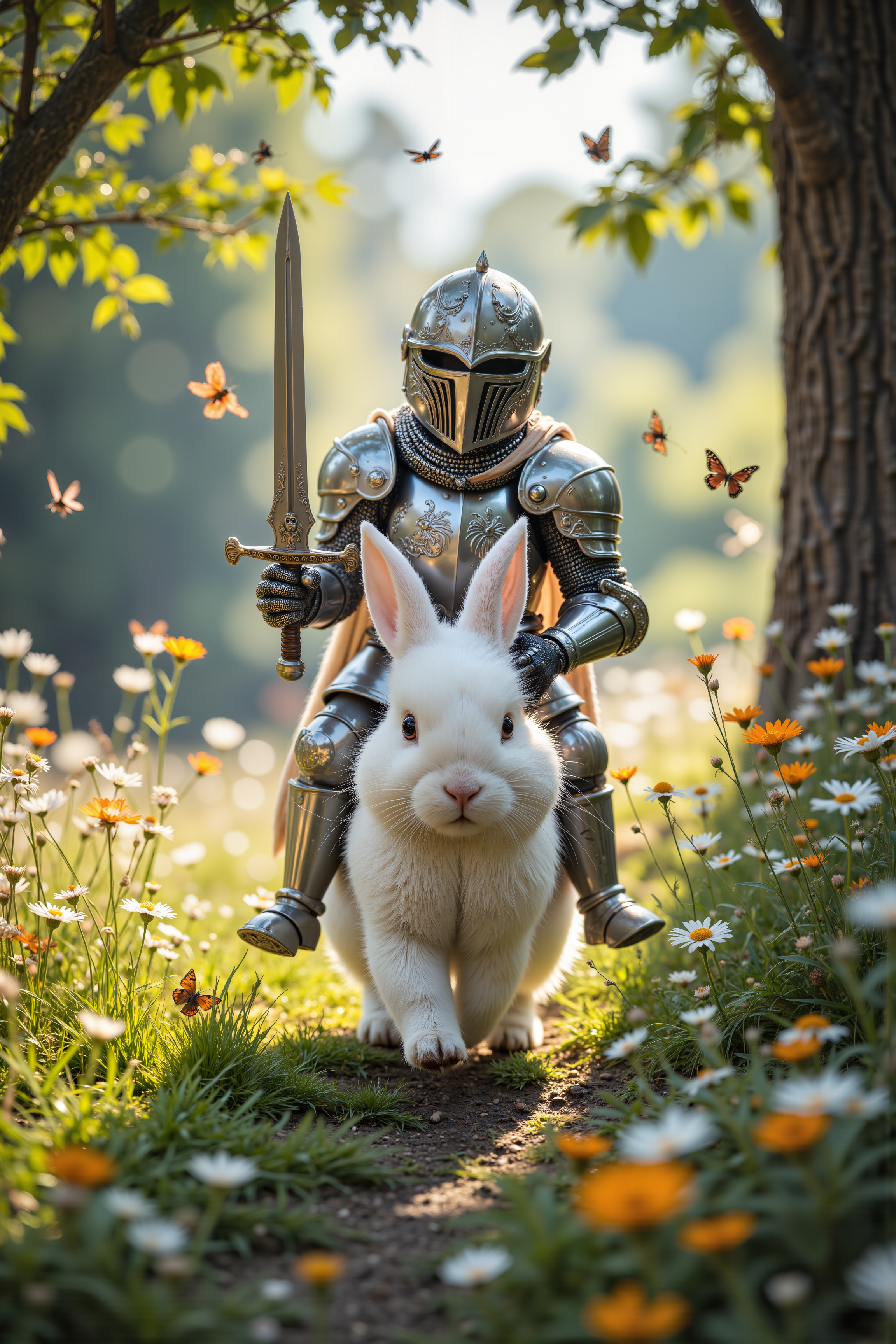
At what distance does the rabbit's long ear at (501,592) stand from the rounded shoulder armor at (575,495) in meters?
0.44

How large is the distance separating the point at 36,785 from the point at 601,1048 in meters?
1.89

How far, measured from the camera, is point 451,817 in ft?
7.63

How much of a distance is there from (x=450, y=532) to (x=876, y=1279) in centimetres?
234

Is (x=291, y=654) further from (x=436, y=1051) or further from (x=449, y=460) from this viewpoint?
(x=436, y=1051)

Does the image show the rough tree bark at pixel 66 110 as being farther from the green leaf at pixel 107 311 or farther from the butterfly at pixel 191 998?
the butterfly at pixel 191 998

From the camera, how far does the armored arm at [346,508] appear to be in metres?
3.05

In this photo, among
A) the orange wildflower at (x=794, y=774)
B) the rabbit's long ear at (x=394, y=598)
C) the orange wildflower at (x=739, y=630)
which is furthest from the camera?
the orange wildflower at (x=739, y=630)

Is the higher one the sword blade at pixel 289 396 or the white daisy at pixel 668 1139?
the sword blade at pixel 289 396

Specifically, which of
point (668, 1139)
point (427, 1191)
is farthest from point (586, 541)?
point (668, 1139)

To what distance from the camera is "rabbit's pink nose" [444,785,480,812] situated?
7.55ft

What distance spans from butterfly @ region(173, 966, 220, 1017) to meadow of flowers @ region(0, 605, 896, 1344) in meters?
0.01

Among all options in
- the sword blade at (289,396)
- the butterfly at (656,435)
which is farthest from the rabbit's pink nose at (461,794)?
the butterfly at (656,435)

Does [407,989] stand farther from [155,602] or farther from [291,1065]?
[155,602]

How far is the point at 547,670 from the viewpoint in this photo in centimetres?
281
